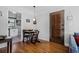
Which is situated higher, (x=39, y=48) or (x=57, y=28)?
(x=57, y=28)

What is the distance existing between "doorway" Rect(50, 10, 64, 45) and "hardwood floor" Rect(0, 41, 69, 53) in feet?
0.40

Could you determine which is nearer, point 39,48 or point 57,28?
point 39,48

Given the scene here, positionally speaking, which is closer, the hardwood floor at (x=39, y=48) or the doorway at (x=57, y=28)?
the hardwood floor at (x=39, y=48)

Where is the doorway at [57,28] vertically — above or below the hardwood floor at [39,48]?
above

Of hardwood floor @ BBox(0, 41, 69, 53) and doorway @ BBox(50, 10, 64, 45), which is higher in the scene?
doorway @ BBox(50, 10, 64, 45)

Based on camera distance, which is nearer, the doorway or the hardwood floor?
the hardwood floor

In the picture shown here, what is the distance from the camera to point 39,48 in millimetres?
2504

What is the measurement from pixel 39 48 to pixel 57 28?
62 cm

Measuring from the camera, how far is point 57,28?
103 inches

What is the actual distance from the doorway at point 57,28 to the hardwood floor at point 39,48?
122mm

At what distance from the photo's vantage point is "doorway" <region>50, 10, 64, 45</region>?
8.42ft

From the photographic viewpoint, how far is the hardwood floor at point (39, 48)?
2457mm
